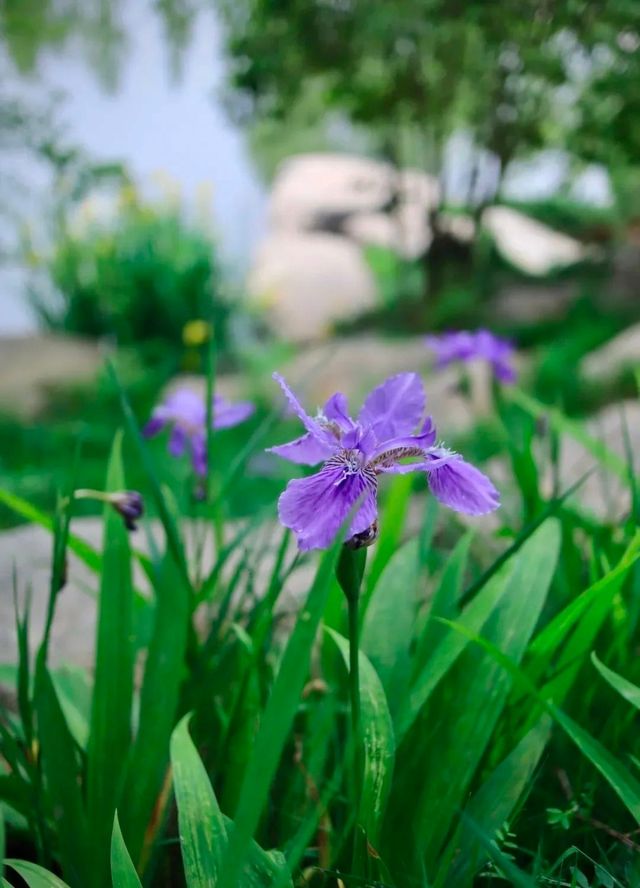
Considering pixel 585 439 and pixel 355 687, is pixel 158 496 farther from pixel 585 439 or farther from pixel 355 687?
pixel 585 439

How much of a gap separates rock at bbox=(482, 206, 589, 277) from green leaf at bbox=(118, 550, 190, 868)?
15.3 ft

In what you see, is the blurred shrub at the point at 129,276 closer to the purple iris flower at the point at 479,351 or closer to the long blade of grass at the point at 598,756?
the purple iris flower at the point at 479,351

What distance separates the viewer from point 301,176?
6965 mm

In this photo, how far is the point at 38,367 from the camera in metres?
3.19

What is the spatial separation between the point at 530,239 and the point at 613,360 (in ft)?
12.9

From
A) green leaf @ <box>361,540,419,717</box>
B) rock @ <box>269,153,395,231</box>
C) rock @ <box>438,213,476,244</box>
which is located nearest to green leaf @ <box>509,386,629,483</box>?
green leaf @ <box>361,540,419,717</box>

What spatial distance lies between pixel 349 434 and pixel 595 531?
370 millimetres

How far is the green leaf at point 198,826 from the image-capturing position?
429mm

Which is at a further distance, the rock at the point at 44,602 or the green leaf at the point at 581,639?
the rock at the point at 44,602

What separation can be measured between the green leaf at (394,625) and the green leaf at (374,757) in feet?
0.27

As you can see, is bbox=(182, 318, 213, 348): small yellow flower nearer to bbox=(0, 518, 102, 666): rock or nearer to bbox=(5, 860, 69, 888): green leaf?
bbox=(0, 518, 102, 666): rock

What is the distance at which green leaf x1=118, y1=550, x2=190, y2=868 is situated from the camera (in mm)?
538

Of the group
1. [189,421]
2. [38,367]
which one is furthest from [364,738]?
[38,367]

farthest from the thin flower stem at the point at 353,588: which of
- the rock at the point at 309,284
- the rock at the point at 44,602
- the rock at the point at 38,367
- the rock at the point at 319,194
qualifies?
the rock at the point at 319,194
